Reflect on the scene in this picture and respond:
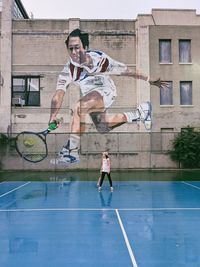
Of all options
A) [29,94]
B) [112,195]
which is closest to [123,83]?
[29,94]

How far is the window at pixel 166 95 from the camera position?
3547 centimetres

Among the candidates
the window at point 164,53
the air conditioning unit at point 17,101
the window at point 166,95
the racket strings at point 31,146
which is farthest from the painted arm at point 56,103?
the window at point 164,53

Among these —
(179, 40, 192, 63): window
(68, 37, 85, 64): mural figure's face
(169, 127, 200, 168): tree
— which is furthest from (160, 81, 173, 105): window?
(68, 37, 85, 64): mural figure's face

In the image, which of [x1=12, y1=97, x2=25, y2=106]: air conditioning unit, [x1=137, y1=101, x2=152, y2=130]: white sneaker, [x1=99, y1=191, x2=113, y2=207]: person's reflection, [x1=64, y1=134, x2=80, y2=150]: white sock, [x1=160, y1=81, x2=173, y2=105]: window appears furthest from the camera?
[x1=160, y1=81, x2=173, y2=105]: window

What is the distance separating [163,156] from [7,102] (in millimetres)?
14294

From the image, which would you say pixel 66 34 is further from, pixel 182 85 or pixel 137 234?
pixel 137 234

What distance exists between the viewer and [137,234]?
31.4 feet

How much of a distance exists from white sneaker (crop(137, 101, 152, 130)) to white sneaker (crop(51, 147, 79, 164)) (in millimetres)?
6489

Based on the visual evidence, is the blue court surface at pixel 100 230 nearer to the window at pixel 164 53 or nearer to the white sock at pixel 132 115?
the white sock at pixel 132 115

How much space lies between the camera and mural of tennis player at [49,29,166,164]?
34.8 m

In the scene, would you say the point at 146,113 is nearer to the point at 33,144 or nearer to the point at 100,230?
the point at 33,144

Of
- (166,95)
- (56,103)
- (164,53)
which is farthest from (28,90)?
(164,53)

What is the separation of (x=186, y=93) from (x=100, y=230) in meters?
27.6

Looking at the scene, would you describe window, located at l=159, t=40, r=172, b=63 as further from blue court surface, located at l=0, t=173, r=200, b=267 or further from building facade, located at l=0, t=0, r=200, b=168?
blue court surface, located at l=0, t=173, r=200, b=267
